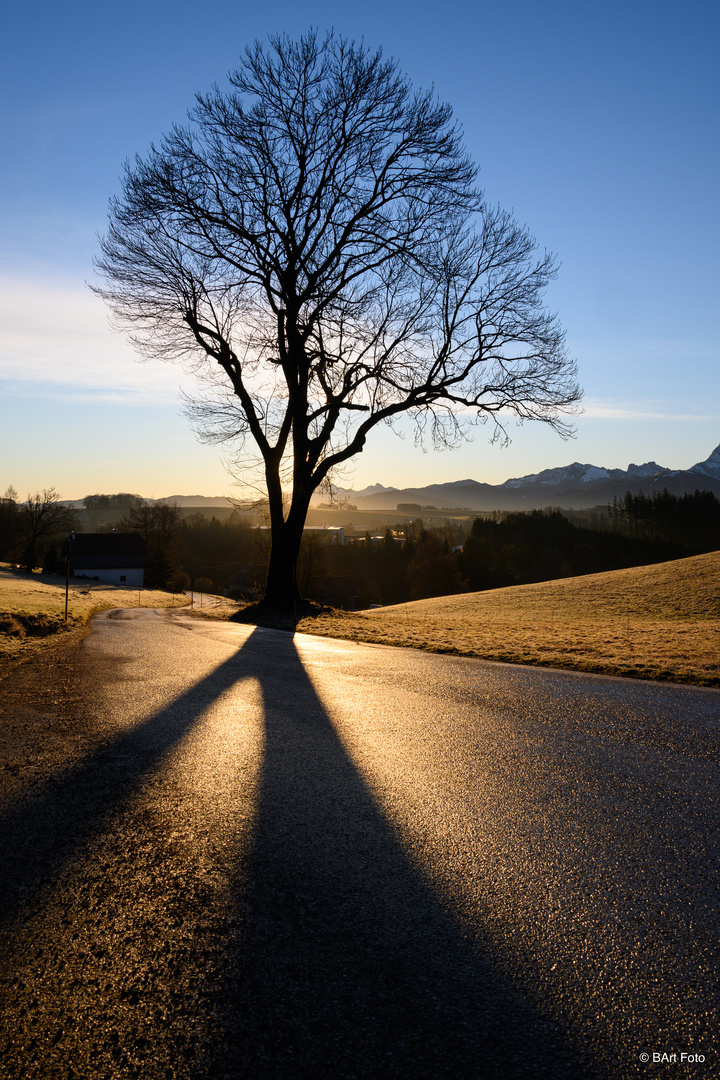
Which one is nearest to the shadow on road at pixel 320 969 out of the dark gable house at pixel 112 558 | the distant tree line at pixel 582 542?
the dark gable house at pixel 112 558

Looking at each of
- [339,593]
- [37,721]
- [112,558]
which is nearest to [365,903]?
[37,721]

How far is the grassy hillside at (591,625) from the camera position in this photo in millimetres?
9523

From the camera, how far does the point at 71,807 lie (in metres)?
3.79

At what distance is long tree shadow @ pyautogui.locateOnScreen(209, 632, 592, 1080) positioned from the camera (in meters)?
1.95

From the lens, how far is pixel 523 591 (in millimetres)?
28109

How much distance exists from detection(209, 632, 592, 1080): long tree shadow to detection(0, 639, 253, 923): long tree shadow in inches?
38.4

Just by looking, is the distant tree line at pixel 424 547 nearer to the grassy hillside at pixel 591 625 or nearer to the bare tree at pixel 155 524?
the bare tree at pixel 155 524

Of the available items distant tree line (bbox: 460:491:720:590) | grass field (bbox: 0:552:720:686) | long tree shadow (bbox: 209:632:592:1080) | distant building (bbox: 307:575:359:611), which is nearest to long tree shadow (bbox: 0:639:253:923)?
long tree shadow (bbox: 209:632:592:1080)

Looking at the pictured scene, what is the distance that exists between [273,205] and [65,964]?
1758cm

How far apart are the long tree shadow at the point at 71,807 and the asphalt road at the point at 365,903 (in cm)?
2

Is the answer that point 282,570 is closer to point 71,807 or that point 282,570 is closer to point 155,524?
point 71,807

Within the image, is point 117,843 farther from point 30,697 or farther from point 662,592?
point 662,592

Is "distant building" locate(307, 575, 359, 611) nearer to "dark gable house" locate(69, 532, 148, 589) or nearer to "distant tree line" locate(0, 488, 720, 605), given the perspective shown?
"distant tree line" locate(0, 488, 720, 605)

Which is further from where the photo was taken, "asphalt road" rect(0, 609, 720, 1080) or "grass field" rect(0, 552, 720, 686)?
"grass field" rect(0, 552, 720, 686)
